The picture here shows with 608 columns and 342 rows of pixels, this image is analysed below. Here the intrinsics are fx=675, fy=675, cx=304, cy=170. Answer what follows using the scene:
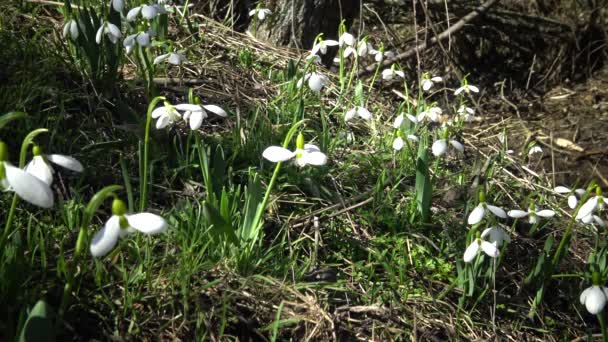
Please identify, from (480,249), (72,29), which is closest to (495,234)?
(480,249)

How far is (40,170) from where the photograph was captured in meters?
1.29

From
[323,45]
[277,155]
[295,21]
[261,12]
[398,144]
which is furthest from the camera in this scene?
[295,21]

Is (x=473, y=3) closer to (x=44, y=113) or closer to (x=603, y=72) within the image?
(x=603, y=72)

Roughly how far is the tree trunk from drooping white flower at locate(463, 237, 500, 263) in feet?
7.13

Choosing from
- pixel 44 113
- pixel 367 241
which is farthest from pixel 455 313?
pixel 44 113

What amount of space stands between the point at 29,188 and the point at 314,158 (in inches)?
26.4

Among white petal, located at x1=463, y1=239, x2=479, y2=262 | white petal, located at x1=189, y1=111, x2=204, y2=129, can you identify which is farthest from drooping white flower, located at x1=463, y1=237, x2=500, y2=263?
white petal, located at x1=189, y1=111, x2=204, y2=129

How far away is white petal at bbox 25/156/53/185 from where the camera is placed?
1278 mm

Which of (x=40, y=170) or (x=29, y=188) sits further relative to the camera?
(x=40, y=170)

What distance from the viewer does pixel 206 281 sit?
1.75m

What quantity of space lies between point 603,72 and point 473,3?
1222mm

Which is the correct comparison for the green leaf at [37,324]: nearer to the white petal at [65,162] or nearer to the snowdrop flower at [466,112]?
the white petal at [65,162]

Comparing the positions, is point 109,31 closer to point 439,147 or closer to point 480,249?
point 439,147

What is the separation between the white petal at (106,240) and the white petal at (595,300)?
1.20m
